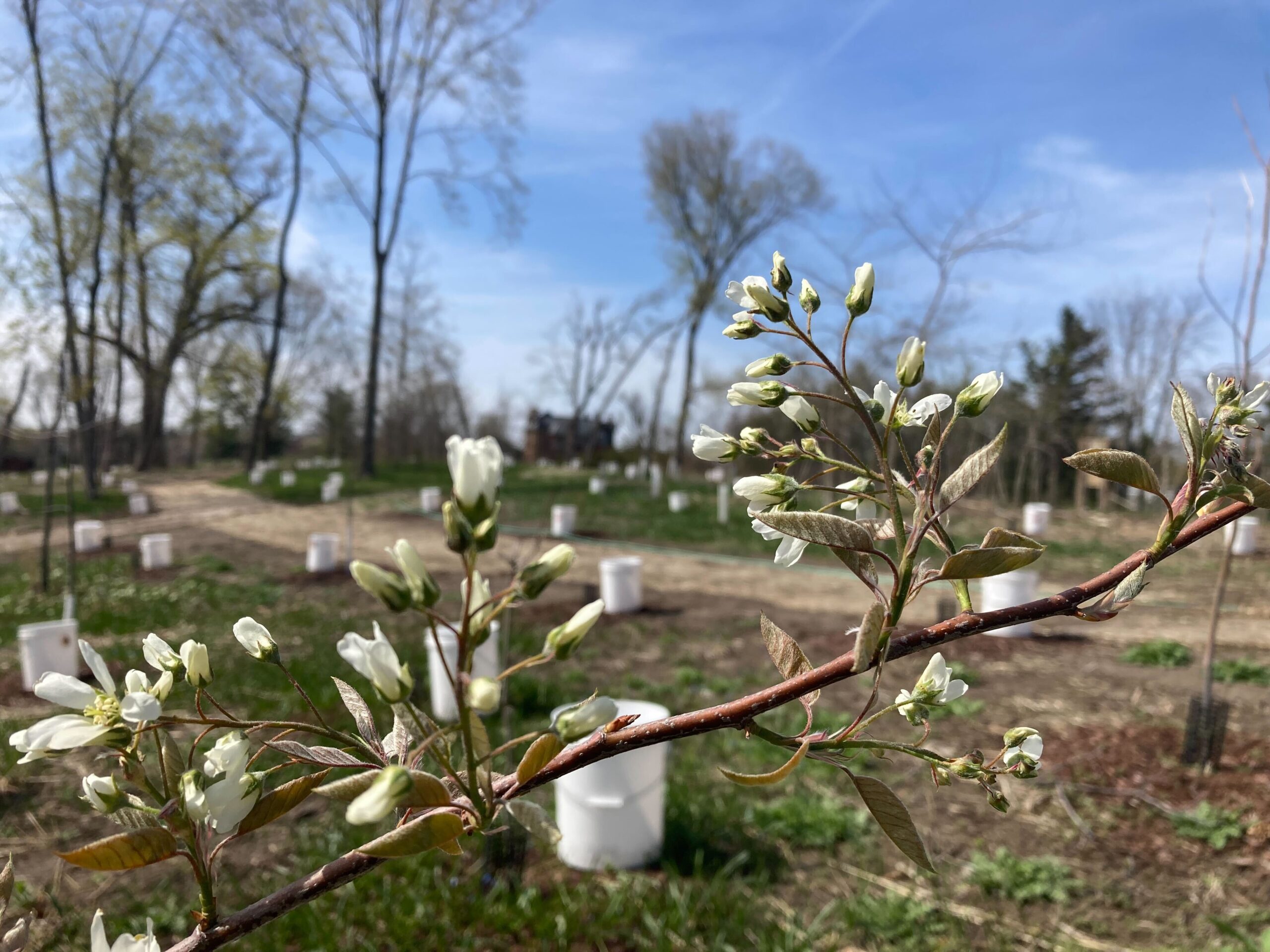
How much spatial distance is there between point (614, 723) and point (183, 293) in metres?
25.5

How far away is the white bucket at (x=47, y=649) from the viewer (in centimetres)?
536

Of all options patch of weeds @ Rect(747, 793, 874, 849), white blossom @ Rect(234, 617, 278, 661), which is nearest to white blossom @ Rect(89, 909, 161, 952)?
white blossom @ Rect(234, 617, 278, 661)

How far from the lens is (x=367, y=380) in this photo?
22.8 meters

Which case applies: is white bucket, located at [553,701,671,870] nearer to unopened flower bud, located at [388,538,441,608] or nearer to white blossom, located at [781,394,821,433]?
white blossom, located at [781,394,821,433]

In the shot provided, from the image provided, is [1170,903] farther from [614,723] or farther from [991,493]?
[991,493]

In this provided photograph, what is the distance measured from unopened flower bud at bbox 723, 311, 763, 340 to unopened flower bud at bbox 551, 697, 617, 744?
289 millimetres

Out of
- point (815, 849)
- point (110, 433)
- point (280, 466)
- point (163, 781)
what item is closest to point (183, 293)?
point (110, 433)

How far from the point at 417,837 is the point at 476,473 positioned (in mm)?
164

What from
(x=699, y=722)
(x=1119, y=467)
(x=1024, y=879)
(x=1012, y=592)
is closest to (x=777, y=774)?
(x=699, y=722)

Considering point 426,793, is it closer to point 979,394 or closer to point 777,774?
point 777,774

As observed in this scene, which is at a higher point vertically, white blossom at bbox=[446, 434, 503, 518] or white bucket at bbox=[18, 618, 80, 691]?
white blossom at bbox=[446, 434, 503, 518]

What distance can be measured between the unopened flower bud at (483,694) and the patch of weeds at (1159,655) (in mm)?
7360

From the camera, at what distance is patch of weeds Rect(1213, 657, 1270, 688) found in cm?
580

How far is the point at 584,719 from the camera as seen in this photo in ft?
1.29
